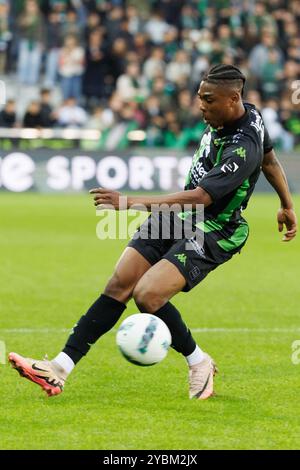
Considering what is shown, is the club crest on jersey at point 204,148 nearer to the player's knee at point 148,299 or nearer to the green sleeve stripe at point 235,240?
the green sleeve stripe at point 235,240

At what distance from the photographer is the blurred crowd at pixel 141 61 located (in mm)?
24953

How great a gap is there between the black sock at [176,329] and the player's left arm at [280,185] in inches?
40.9

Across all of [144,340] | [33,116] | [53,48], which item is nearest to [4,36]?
[53,48]

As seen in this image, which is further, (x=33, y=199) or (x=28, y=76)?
(x=28, y=76)

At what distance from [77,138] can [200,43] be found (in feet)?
15.6

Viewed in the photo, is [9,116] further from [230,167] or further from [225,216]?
[230,167]

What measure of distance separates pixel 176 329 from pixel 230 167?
1151 millimetres

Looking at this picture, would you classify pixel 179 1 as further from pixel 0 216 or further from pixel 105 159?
pixel 0 216

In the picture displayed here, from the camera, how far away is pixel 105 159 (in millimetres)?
22812

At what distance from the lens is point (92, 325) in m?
6.90

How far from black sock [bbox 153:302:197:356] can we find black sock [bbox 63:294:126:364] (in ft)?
0.92

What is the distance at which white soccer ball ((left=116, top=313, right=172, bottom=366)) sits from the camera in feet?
21.4

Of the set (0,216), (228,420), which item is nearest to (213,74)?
(228,420)

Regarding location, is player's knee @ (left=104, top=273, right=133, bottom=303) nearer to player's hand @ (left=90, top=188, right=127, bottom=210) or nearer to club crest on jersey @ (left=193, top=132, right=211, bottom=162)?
player's hand @ (left=90, top=188, right=127, bottom=210)
